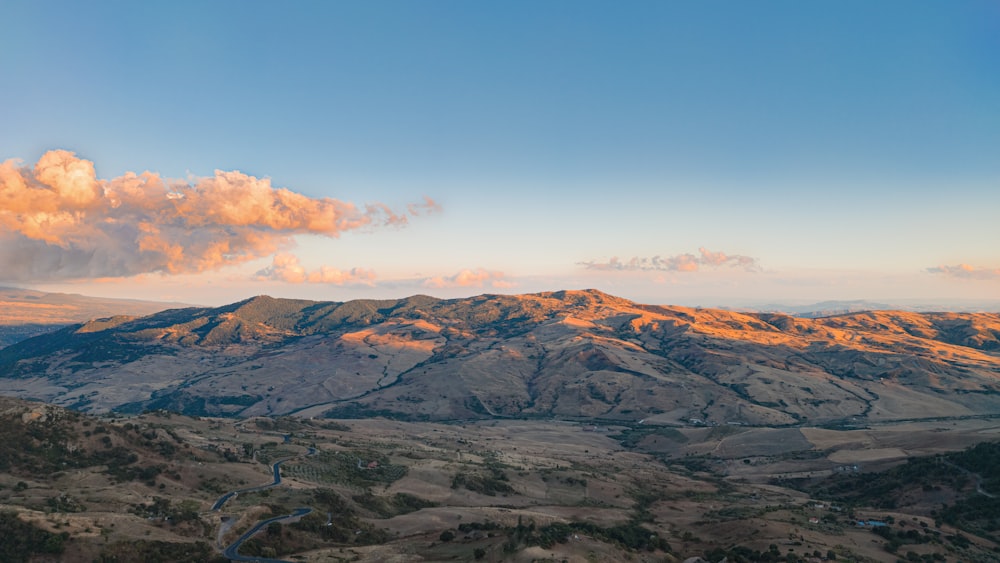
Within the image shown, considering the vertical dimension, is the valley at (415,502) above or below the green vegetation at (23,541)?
below

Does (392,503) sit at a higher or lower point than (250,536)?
lower

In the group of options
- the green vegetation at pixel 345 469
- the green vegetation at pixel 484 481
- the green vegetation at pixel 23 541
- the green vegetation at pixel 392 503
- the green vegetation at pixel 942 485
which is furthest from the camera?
the green vegetation at pixel 484 481

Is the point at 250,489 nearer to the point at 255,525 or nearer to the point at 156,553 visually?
the point at 255,525

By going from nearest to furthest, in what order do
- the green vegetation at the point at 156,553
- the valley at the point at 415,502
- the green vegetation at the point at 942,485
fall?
the green vegetation at the point at 156,553 < the valley at the point at 415,502 < the green vegetation at the point at 942,485

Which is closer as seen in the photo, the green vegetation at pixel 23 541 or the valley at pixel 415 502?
the green vegetation at pixel 23 541

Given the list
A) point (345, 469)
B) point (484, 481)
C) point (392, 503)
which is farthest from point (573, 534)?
point (345, 469)

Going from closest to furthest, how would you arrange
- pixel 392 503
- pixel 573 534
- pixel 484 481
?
1. pixel 573 534
2. pixel 392 503
3. pixel 484 481

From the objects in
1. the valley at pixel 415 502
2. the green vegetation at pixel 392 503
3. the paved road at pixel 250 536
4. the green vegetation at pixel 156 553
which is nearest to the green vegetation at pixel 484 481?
the valley at pixel 415 502

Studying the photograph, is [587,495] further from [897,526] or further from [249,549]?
[249,549]

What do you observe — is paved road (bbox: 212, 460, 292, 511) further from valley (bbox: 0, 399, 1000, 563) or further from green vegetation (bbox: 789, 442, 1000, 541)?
green vegetation (bbox: 789, 442, 1000, 541)

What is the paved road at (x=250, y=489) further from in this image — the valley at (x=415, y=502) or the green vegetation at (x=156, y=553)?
the green vegetation at (x=156, y=553)

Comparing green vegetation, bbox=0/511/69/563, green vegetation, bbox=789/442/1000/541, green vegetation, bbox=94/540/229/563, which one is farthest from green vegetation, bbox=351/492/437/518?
green vegetation, bbox=789/442/1000/541

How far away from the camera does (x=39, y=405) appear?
12369cm

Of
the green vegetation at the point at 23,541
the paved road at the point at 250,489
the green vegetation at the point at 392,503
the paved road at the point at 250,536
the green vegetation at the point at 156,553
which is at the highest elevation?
the green vegetation at the point at 23,541
